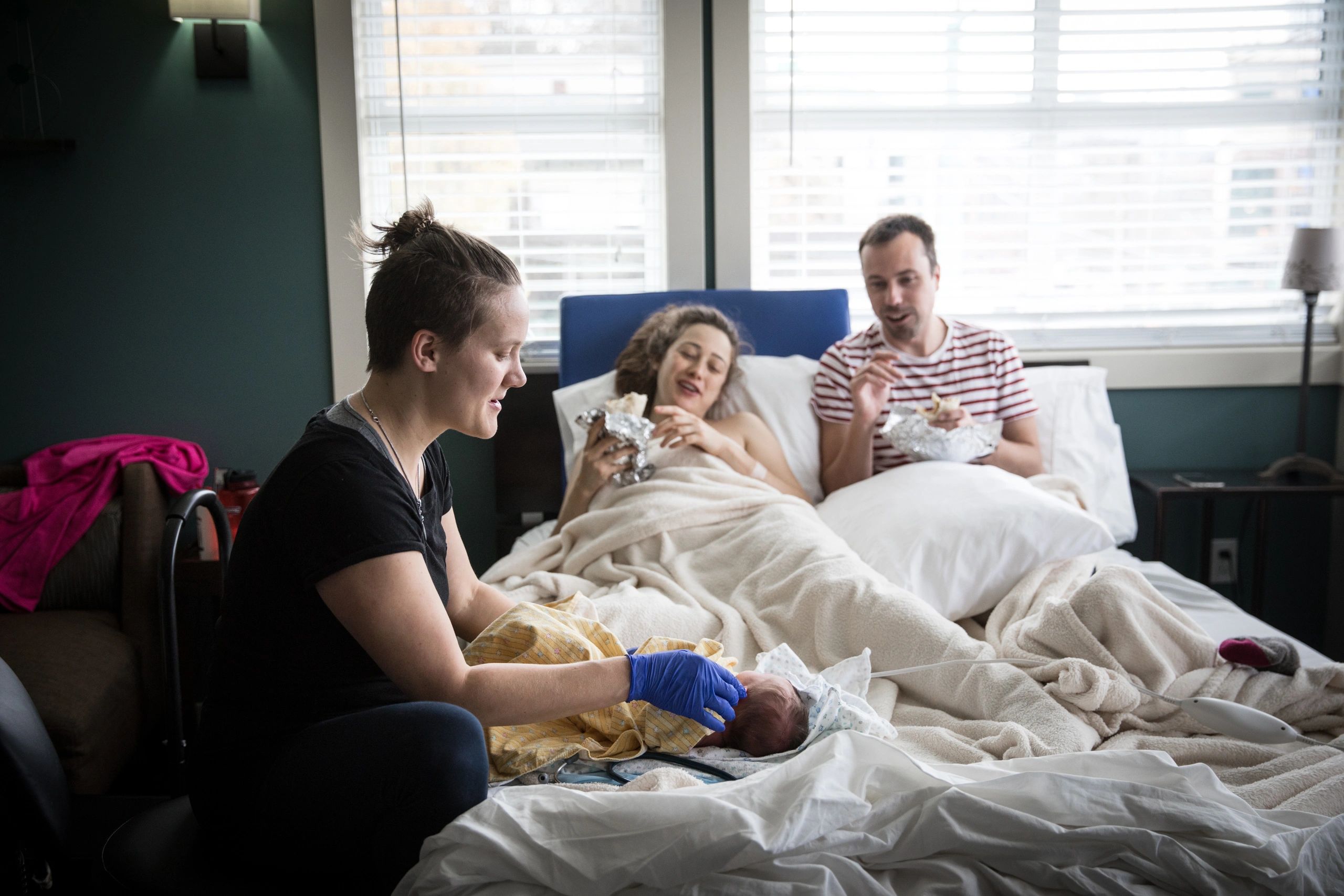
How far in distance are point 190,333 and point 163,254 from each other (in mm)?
228

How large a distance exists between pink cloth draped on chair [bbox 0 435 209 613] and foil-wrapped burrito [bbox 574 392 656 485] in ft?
3.63

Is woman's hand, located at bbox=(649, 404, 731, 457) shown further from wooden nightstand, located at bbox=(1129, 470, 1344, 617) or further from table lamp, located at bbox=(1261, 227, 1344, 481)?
table lamp, located at bbox=(1261, 227, 1344, 481)

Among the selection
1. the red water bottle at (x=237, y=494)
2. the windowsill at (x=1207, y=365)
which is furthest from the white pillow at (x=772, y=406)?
the red water bottle at (x=237, y=494)

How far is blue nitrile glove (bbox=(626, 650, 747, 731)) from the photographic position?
114 cm

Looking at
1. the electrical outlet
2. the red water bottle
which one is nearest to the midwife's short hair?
the red water bottle

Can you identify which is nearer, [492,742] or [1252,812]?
[1252,812]

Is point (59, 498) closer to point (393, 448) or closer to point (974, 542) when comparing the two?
point (393, 448)

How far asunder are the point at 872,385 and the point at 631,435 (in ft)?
1.95

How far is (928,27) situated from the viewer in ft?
9.23

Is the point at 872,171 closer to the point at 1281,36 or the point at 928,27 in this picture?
the point at 928,27

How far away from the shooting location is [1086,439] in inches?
103

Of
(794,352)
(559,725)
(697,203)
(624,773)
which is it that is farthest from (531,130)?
(624,773)

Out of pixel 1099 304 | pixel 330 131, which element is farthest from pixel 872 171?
pixel 330 131

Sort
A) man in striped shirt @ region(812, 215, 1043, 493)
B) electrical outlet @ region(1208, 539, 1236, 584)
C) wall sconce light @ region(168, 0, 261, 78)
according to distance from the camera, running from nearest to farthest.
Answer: man in striped shirt @ region(812, 215, 1043, 493) → wall sconce light @ region(168, 0, 261, 78) → electrical outlet @ region(1208, 539, 1236, 584)
